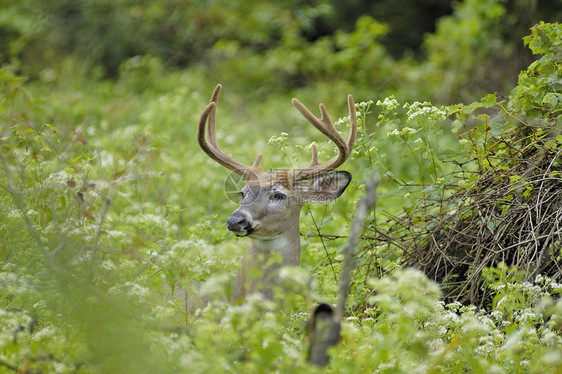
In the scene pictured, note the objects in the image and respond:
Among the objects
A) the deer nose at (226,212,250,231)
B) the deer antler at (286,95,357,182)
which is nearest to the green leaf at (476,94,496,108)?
the deer antler at (286,95,357,182)

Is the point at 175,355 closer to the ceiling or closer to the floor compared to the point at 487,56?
closer to the ceiling

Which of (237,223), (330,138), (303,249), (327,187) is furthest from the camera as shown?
(303,249)

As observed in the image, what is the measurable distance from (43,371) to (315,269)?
2.42 m

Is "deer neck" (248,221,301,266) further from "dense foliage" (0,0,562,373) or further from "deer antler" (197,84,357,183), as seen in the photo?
"deer antler" (197,84,357,183)

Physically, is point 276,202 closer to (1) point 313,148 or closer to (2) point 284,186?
(2) point 284,186

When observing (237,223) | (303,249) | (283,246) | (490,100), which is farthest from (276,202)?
(490,100)

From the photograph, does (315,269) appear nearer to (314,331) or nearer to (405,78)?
(314,331)

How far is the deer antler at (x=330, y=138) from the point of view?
4.88 meters

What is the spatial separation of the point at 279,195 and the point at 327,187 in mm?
390

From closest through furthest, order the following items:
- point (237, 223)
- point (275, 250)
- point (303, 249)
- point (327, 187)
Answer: point (237, 223), point (275, 250), point (327, 187), point (303, 249)

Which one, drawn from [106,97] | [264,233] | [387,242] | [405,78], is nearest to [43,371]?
[264,233]

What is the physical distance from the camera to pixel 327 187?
17.1ft

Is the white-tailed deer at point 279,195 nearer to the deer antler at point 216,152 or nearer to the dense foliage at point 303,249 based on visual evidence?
the deer antler at point 216,152

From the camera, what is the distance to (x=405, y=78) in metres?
13.3
